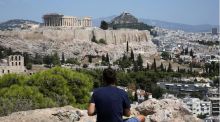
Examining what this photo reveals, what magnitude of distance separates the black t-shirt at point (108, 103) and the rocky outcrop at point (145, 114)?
12.2 ft

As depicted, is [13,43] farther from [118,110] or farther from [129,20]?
[129,20]

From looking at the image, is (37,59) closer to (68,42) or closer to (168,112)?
(68,42)

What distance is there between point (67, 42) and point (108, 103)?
76341mm

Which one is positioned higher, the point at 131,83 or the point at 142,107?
the point at 142,107

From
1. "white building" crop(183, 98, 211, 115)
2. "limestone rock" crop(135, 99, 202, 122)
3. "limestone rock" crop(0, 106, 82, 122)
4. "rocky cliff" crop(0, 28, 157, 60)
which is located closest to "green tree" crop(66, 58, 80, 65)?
"rocky cliff" crop(0, 28, 157, 60)

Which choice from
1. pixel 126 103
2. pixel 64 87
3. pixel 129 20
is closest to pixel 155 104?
pixel 126 103

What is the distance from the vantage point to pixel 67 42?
269 ft

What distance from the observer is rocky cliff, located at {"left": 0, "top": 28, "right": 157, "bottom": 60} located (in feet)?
257

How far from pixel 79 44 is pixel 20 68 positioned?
2567cm

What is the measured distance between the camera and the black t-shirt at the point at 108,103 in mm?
6051

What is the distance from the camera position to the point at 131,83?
5706 centimetres

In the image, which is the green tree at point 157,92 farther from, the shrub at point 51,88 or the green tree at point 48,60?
the shrub at point 51,88

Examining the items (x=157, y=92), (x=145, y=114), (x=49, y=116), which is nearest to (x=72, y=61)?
(x=157, y=92)

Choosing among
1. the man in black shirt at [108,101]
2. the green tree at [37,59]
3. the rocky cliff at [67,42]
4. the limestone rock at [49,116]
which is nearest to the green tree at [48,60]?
the green tree at [37,59]
